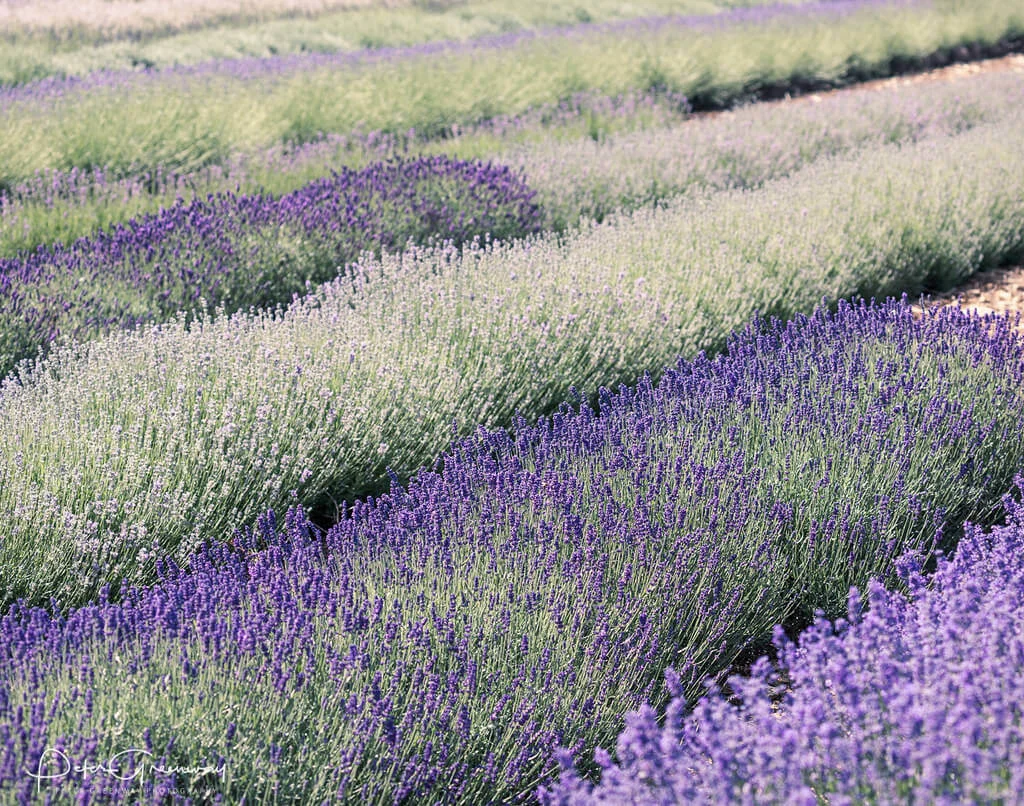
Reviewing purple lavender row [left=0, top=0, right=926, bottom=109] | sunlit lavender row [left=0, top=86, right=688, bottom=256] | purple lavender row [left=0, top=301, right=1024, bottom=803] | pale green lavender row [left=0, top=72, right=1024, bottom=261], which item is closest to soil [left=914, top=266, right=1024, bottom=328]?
pale green lavender row [left=0, top=72, right=1024, bottom=261]

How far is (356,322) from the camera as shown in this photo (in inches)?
151

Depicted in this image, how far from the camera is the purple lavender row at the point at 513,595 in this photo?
1.81m

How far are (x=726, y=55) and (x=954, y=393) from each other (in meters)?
9.10

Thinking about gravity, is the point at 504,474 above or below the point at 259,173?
below

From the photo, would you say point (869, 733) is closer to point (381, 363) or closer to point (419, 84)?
point (381, 363)

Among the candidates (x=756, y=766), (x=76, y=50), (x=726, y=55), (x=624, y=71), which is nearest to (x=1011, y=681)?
(x=756, y=766)

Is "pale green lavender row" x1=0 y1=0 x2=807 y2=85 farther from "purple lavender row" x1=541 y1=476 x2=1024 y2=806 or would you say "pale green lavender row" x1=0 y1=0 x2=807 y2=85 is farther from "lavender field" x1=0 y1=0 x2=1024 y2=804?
"purple lavender row" x1=541 y1=476 x2=1024 y2=806

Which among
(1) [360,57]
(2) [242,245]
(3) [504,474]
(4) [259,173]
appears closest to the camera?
(3) [504,474]

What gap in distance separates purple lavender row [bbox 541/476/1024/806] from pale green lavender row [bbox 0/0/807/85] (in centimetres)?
997

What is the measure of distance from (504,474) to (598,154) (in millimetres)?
4497

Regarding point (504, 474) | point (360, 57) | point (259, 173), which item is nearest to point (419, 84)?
point (360, 57)

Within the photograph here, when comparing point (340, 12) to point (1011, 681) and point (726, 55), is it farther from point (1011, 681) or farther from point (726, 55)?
point (1011, 681)

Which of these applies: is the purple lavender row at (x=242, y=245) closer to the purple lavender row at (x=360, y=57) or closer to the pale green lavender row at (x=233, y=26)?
the purple lavender row at (x=360, y=57)

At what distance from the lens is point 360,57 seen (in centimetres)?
1055
